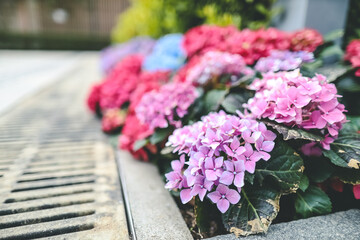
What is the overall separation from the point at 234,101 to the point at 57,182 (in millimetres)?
961

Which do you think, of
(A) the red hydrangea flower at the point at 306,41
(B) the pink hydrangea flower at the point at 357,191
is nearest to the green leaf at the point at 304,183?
(B) the pink hydrangea flower at the point at 357,191

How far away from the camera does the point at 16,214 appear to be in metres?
1.05

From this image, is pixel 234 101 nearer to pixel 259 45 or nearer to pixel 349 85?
pixel 259 45

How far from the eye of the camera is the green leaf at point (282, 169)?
927 millimetres

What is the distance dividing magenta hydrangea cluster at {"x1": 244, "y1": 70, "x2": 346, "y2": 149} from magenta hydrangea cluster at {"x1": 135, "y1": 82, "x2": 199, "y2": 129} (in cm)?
41

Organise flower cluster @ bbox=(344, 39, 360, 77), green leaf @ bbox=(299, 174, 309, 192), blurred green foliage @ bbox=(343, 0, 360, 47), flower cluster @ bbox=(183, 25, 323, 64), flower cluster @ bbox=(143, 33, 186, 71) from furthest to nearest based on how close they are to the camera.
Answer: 1. flower cluster @ bbox=(143, 33, 186, 71)
2. blurred green foliage @ bbox=(343, 0, 360, 47)
3. flower cluster @ bbox=(183, 25, 323, 64)
4. flower cluster @ bbox=(344, 39, 360, 77)
5. green leaf @ bbox=(299, 174, 309, 192)

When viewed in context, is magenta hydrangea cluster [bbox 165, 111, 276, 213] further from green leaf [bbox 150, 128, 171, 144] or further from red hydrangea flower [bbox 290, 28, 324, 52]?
red hydrangea flower [bbox 290, 28, 324, 52]

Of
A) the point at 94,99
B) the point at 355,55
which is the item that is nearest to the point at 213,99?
the point at 355,55

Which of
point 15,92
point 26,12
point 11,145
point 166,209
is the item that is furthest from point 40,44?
point 166,209

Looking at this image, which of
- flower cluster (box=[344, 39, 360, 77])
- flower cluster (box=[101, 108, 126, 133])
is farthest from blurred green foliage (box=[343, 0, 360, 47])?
flower cluster (box=[101, 108, 126, 133])

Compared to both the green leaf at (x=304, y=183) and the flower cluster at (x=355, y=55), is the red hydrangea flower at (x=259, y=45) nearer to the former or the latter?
the flower cluster at (x=355, y=55)

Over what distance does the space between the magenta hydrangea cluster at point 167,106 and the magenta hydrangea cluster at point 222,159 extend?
1.27ft

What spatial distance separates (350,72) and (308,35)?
0.35 meters

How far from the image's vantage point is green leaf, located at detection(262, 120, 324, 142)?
91 centimetres
